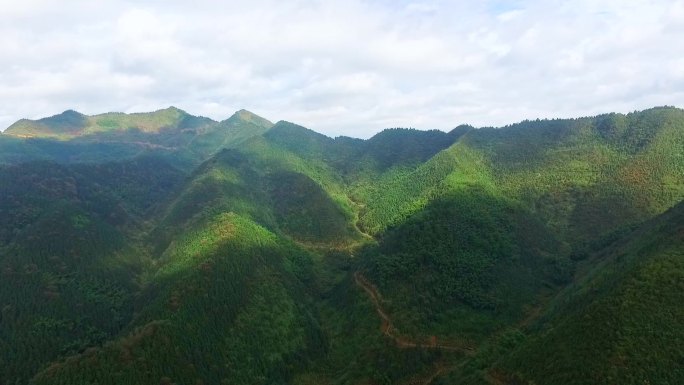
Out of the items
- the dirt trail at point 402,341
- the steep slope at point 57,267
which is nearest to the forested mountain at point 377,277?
the dirt trail at point 402,341

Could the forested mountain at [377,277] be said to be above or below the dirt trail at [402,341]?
above

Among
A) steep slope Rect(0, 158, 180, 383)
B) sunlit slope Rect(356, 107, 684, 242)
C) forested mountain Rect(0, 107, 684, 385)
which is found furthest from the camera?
sunlit slope Rect(356, 107, 684, 242)

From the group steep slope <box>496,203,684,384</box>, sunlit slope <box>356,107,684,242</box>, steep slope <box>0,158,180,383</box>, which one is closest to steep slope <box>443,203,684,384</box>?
steep slope <box>496,203,684,384</box>

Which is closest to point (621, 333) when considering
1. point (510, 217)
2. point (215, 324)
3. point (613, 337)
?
point (613, 337)

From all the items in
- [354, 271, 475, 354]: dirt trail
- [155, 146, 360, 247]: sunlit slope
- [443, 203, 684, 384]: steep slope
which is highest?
[155, 146, 360, 247]: sunlit slope

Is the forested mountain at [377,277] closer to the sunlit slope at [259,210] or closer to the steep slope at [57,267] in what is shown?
the steep slope at [57,267]

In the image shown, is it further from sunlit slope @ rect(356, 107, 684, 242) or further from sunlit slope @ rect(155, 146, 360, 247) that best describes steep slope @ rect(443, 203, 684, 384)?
sunlit slope @ rect(155, 146, 360, 247)

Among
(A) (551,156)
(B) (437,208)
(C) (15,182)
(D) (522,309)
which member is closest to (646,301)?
(D) (522,309)

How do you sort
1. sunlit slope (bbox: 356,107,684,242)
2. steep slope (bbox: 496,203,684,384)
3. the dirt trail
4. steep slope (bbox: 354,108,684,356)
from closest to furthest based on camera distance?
steep slope (bbox: 496,203,684,384) < the dirt trail < steep slope (bbox: 354,108,684,356) < sunlit slope (bbox: 356,107,684,242)
